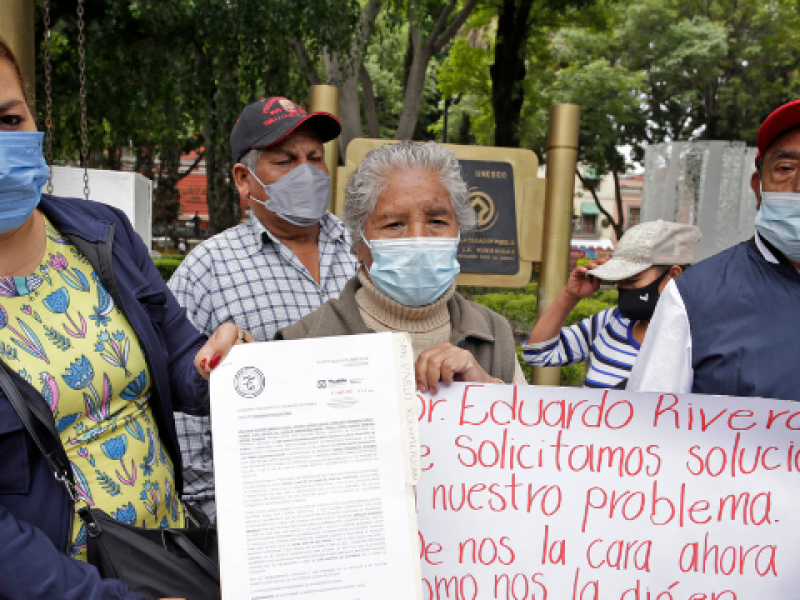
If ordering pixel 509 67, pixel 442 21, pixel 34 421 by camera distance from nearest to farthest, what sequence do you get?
pixel 34 421 < pixel 442 21 < pixel 509 67

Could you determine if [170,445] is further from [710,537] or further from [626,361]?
[626,361]

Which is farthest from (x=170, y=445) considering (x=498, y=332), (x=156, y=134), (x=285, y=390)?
(x=156, y=134)

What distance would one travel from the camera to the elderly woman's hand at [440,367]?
1518mm

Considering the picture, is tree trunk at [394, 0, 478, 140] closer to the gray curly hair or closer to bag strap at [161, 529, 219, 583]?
the gray curly hair

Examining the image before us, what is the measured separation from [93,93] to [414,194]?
8.66 m

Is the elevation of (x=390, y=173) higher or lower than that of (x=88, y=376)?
higher

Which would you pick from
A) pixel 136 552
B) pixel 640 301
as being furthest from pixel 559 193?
pixel 136 552

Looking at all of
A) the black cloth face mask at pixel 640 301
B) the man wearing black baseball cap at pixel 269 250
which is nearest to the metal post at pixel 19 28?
the man wearing black baseball cap at pixel 269 250

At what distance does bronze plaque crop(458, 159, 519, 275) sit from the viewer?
3.89 metres

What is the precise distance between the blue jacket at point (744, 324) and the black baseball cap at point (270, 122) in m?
1.61

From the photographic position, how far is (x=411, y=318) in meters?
1.84

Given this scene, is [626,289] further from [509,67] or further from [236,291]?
[509,67]

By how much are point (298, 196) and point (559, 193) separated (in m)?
1.99

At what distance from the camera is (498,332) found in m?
1.90
